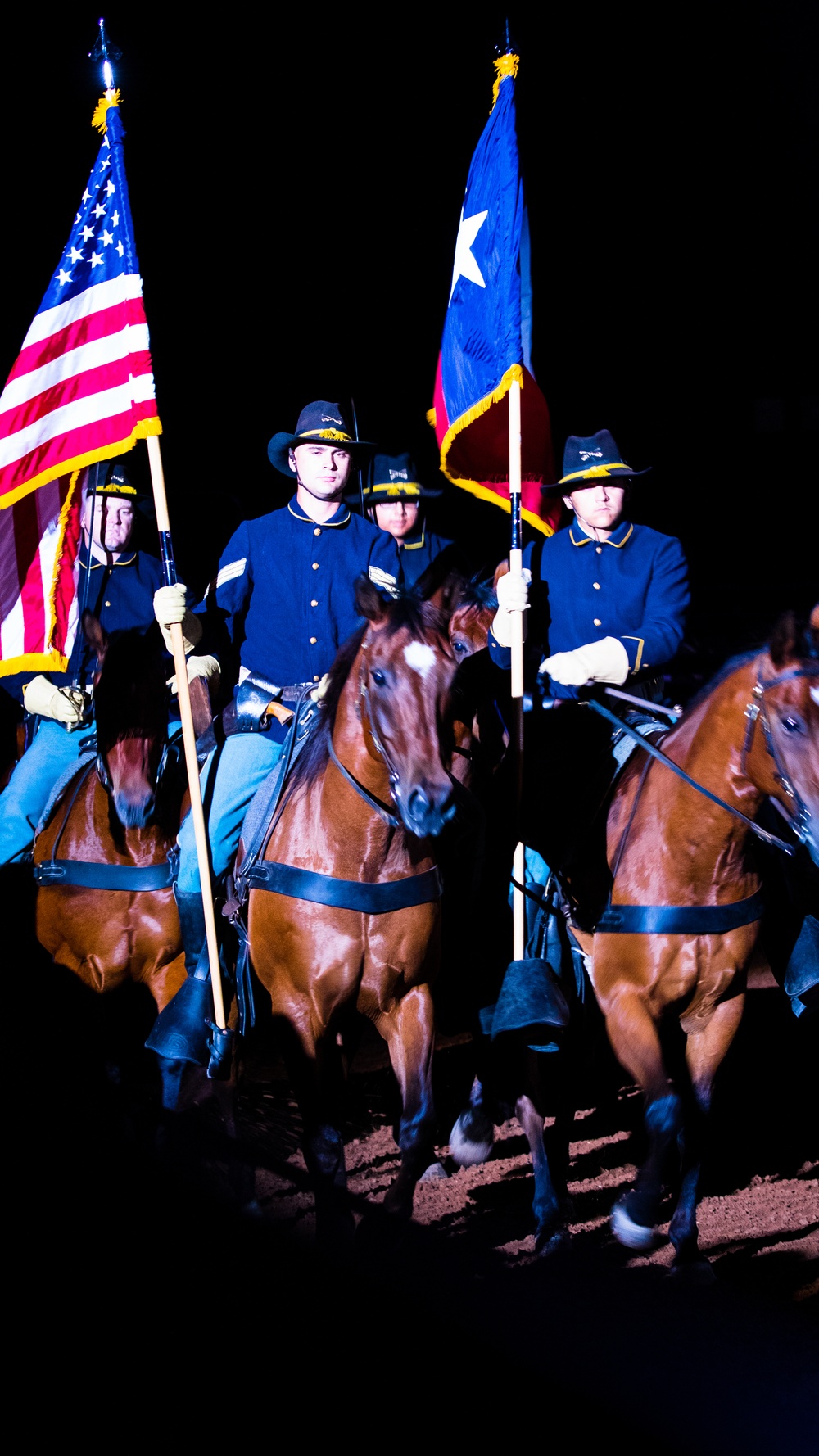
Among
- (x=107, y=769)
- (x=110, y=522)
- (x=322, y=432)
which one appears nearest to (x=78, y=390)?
(x=322, y=432)

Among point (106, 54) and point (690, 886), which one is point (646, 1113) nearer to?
point (690, 886)

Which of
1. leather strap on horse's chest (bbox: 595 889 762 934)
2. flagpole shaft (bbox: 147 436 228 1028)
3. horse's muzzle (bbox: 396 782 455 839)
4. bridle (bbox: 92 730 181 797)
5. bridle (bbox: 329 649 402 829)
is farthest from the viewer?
bridle (bbox: 92 730 181 797)

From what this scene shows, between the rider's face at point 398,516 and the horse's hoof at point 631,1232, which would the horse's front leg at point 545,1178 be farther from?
the rider's face at point 398,516

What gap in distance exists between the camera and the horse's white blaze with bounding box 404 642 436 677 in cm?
376

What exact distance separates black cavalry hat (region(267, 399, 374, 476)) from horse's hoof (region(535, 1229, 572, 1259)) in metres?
2.93

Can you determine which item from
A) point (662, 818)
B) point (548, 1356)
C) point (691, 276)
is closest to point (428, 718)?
point (662, 818)

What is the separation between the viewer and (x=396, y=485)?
6613mm

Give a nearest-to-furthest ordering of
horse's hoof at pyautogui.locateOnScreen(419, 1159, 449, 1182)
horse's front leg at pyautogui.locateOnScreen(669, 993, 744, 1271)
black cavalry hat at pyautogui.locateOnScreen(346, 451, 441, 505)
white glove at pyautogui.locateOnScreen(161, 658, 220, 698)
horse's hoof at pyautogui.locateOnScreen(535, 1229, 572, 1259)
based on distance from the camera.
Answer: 1. horse's front leg at pyautogui.locateOnScreen(669, 993, 744, 1271)
2. horse's hoof at pyautogui.locateOnScreen(535, 1229, 572, 1259)
3. white glove at pyautogui.locateOnScreen(161, 658, 220, 698)
4. horse's hoof at pyautogui.locateOnScreen(419, 1159, 449, 1182)
5. black cavalry hat at pyautogui.locateOnScreen(346, 451, 441, 505)

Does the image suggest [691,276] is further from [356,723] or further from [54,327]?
[356,723]

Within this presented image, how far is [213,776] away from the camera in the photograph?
495 centimetres

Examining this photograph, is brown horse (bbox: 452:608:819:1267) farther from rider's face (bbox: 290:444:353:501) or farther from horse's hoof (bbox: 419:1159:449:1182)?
rider's face (bbox: 290:444:353:501)

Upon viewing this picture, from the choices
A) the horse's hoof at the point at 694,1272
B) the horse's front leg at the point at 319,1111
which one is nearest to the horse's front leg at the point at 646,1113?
the horse's hoof at the point at 694,1272

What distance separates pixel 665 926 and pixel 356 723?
1.20 meters

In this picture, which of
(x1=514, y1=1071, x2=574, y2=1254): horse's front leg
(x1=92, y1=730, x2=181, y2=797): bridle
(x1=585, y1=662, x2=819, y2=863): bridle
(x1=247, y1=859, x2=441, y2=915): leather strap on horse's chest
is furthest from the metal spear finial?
(x1=514, y1=1071, x2=574, y2=1254): horse's front leg
